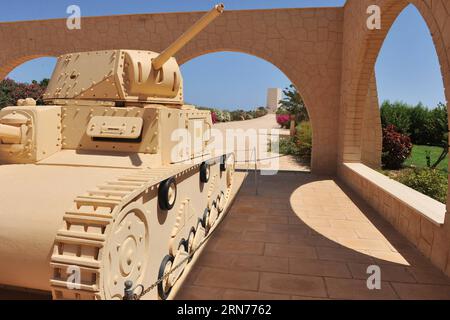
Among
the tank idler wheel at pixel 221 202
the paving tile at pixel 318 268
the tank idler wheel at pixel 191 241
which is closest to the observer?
the paving tile at pixel 318 268

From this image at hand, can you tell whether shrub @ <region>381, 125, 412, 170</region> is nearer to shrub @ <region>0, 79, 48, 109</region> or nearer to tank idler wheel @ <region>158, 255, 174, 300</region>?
tank idler wheel @ <region>158, 255, 174, 300</region>

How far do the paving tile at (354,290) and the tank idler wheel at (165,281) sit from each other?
1.72 m

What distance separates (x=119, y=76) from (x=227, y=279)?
2.94 metres

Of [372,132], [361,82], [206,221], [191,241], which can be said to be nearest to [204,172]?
[206,221]

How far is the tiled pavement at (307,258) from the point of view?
12.3 ft

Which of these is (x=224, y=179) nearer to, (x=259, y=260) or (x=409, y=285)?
(x=259, y=260)

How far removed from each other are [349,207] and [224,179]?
2694 millimetres

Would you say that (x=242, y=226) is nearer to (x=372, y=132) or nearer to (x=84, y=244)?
(x=84, y=244)

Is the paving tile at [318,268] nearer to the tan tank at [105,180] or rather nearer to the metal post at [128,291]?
the tan tank at [105,180]

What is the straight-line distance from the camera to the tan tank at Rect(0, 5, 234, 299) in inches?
92.7

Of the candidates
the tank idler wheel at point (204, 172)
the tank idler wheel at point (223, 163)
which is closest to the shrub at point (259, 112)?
the tank idler wheel at point (223, 163)

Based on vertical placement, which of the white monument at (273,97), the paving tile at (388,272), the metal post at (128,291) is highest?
the white monument at (273,97)

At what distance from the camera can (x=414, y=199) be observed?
5527mm

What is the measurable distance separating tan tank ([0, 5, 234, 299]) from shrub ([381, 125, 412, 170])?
8.68 metres
